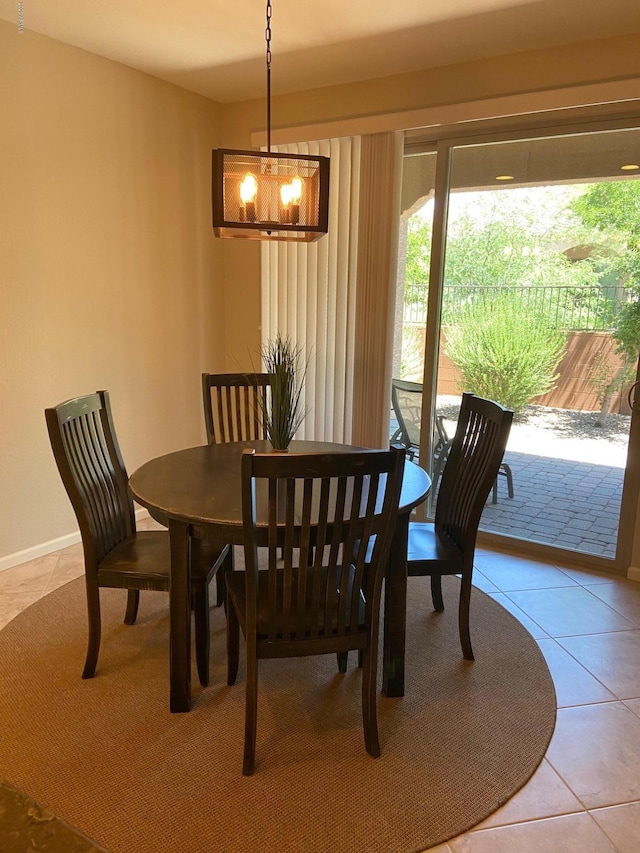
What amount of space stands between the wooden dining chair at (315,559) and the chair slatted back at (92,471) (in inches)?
25.3

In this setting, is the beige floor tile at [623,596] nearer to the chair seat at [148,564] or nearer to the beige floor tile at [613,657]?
the beige floor tile at [613,657]

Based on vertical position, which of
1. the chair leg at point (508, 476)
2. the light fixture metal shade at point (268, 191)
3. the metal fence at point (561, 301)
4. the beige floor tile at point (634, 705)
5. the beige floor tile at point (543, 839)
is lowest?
the beige floor tile at point (543, 839)

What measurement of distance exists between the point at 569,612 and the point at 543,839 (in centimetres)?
142

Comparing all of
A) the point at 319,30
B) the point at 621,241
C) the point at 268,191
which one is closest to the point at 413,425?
the point at 621,241

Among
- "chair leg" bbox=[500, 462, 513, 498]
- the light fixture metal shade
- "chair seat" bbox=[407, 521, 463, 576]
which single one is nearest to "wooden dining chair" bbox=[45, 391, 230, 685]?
"chair seat" bbox=[407, 521, 463, 576]

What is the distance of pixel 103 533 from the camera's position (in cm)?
241

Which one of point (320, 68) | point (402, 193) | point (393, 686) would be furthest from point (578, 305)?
point (393, 686)

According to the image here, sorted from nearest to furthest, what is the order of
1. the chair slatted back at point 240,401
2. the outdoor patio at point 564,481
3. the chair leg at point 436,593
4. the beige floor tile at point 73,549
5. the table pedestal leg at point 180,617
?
the table pedestal leg at point 180,617 < the chair leg at point 436,593 < the chair slatted back at point 240,401 < the outdoor patio at point 564,481 < the beige floor tile at point 73,549

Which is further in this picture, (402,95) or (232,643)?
(402,95)

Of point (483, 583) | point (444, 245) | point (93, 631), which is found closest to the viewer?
point (93, 631)

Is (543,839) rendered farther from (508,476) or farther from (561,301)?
(561,301)

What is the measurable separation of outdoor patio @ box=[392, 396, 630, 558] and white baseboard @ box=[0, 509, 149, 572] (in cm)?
245

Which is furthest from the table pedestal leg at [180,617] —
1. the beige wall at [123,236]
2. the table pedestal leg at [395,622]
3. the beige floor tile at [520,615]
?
the beige wall at [123,236]

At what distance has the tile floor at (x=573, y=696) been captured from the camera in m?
1.75
